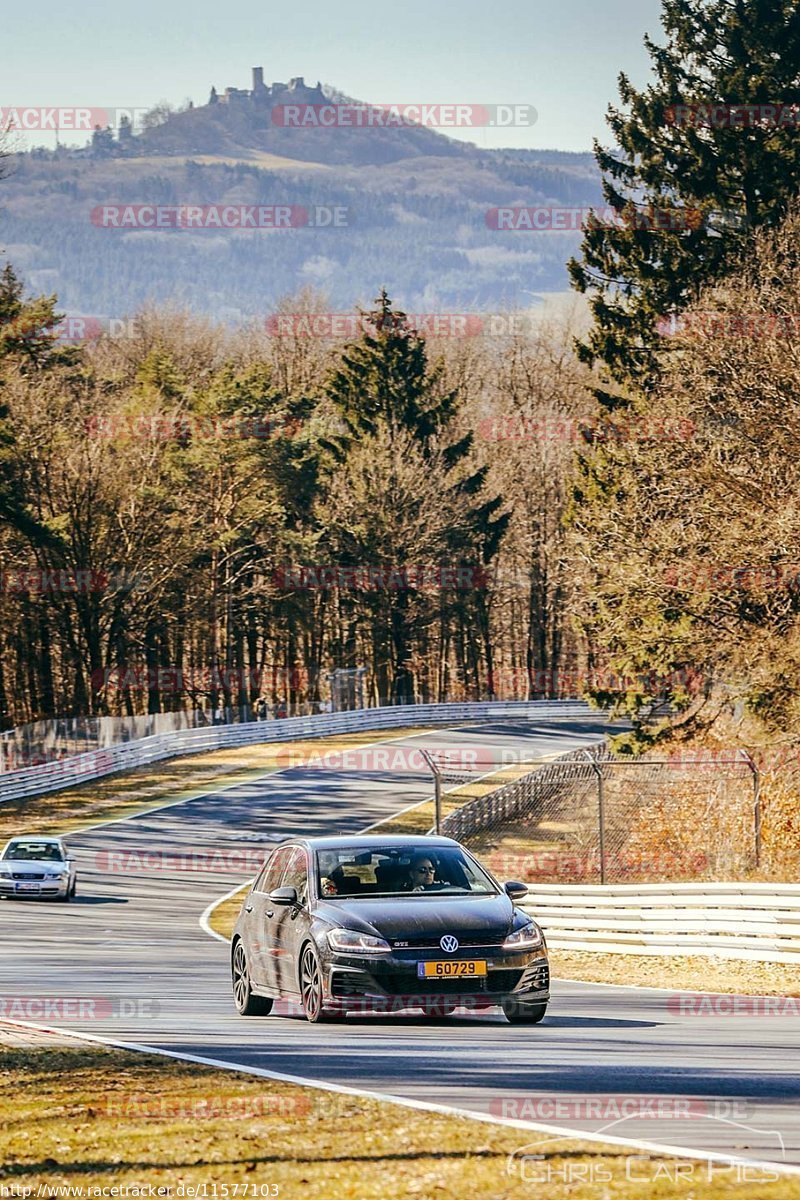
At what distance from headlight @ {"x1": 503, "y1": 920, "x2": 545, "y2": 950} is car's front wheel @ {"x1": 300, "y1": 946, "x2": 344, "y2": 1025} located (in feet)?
4.54

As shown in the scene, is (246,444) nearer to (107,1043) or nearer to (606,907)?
(606,907)

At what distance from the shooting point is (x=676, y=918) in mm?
21500

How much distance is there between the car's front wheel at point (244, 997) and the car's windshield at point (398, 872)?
148cm

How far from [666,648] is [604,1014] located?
23.6 meters

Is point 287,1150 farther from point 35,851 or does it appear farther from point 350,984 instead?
point 35,851

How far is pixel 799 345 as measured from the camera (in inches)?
1351

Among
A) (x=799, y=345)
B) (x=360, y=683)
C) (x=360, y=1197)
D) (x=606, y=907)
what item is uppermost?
(x=799, y=345)

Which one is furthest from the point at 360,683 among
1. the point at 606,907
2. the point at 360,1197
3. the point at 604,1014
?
the point at 360,1197
